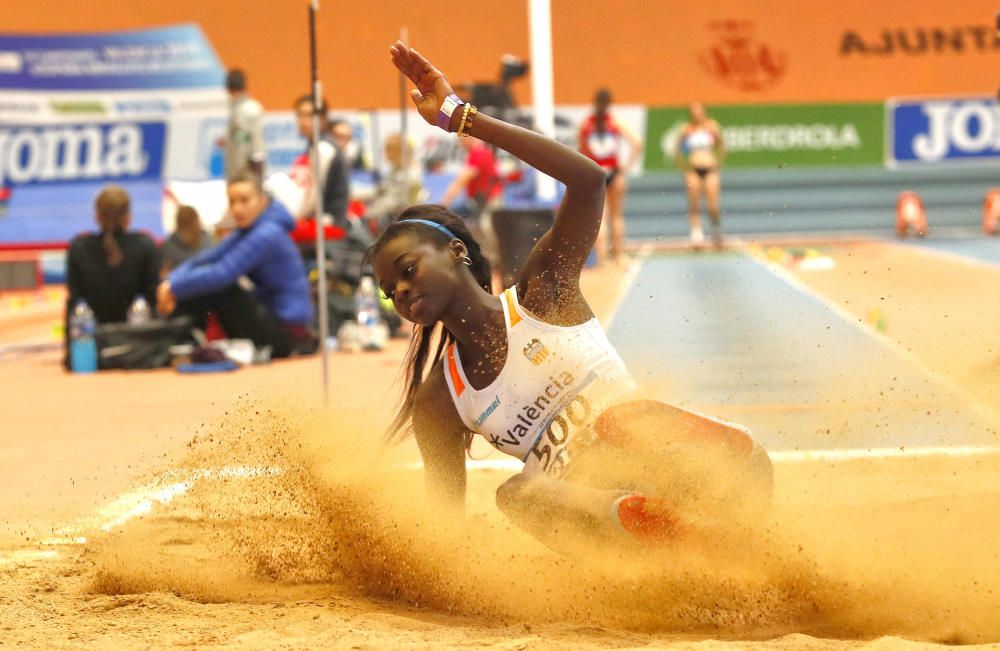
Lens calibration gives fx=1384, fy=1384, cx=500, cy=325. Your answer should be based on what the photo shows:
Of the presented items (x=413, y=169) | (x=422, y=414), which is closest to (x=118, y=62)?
(x=413, y=169)

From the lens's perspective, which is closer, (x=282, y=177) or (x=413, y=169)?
(x=282, y=177)

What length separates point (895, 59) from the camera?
25.7 m

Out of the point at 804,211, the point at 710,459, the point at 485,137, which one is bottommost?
the point at 804,211

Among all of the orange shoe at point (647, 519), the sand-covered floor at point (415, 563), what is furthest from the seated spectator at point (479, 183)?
the orange shoe at point (647, 519)

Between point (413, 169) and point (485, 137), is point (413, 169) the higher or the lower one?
the lower one

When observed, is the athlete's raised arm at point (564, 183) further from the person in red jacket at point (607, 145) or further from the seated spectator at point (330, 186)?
the person in red jacket at point (607, 145)

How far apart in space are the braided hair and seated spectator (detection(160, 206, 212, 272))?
7.97m

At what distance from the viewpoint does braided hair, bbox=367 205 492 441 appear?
439 cm

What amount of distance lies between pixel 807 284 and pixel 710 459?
12.2 metres

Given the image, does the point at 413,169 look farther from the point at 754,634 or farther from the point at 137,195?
the point at 754,634

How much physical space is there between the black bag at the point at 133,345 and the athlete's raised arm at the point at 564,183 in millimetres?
7533

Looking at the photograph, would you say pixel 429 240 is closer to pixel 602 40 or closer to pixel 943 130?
pixel 943 130

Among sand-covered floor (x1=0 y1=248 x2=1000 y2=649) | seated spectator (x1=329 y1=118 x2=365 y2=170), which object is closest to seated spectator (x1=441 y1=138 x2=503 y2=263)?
seated spectator (x1=329 y1=118 x2=365 y2=170)

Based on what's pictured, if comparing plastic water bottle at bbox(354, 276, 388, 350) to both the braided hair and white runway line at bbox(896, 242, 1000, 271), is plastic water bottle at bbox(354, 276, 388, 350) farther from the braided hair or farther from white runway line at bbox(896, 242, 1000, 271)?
white runway line at bbox(896, 242, 1000, 271)
